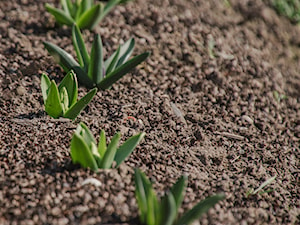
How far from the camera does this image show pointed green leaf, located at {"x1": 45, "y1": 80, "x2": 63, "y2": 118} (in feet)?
9.05

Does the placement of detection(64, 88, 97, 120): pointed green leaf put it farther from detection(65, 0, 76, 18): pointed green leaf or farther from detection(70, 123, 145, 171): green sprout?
detection(65, 0, 76, 18): pointed green leaf

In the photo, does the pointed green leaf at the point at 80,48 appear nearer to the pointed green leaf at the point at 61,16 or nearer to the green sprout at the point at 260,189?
the pointed green leaf at the point at 61,16

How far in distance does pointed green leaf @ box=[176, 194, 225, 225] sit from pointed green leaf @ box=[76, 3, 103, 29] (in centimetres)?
186

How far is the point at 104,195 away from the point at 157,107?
985mm

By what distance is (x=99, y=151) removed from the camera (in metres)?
2.56

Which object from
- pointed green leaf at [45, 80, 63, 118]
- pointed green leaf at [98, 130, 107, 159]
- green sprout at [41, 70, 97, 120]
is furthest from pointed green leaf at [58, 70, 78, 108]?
pointed green leaf at [98, 130, 107, 159]

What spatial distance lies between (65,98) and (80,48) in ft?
1.71

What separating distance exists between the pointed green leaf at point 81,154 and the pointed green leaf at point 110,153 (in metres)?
0.05

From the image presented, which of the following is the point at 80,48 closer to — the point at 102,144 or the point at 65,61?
the point at 65,61

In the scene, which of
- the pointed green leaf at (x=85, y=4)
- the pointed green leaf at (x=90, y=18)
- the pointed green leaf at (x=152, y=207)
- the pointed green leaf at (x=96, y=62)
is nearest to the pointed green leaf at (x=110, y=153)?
the pointed green leaf at (x=152, y=207)

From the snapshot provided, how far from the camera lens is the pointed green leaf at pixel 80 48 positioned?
3.20m

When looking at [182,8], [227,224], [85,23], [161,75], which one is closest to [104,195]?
[227,224]

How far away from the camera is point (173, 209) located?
2.17 metres

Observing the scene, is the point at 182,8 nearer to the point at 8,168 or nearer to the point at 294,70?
the point at 294,70
